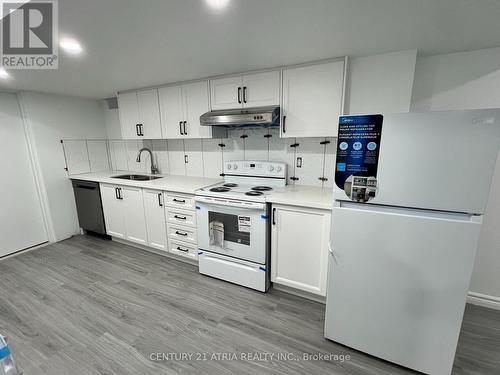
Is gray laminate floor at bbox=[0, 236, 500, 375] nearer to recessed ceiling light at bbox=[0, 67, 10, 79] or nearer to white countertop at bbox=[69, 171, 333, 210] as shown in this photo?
white countertop at bbox=[69, 171, 333, 210]

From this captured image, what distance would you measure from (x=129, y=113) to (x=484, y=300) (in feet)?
14.7

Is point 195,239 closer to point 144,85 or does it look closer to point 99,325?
point 99,325

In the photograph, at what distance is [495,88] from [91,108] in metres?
4.96

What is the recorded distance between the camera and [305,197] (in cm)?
→ 203

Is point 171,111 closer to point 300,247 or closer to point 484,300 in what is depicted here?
point 300,247

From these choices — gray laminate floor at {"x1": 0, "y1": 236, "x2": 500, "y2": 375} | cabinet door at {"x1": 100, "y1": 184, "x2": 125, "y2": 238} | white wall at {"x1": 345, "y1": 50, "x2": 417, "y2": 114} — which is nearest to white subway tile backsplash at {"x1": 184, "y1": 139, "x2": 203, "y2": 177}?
cabinet door at {"x1": 100, "y1": 184, "x2": 125, "y2": 238}

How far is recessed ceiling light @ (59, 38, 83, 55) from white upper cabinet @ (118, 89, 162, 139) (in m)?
1.18

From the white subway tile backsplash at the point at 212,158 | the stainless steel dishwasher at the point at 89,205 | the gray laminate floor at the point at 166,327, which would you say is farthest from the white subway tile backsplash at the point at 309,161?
the stainless steel dishwasher at the point at 89,205

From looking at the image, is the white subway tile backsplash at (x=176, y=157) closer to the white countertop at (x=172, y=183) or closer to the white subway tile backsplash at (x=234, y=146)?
the white countertop at (x=172, y=183)

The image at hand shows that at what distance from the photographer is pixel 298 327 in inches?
71.9

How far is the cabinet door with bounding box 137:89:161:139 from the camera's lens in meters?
2.93

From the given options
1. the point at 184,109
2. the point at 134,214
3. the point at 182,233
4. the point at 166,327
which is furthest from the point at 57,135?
the point at 166,327

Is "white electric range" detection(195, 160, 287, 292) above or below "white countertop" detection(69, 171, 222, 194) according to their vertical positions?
below

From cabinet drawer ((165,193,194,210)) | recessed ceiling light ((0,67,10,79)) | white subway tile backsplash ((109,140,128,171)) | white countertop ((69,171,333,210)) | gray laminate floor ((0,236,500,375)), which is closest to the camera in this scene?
gray laminate floor ((0,236,500,375))
